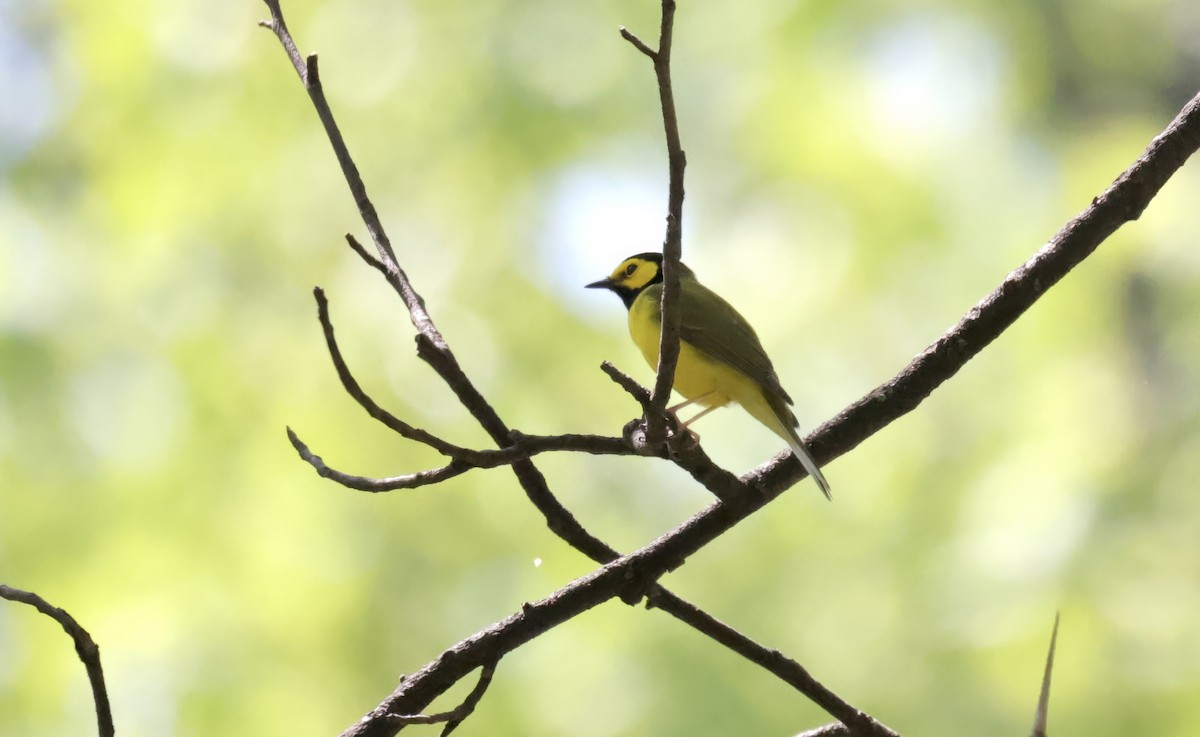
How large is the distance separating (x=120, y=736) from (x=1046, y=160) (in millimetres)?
4693

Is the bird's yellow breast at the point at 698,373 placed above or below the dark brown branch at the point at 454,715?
above

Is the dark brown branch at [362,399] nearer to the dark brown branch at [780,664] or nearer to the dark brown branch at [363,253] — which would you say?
the dark brown branch at [363,253]

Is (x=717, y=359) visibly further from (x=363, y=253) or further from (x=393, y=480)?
(x=393, y=480)

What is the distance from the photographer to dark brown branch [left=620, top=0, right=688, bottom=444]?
1.44m

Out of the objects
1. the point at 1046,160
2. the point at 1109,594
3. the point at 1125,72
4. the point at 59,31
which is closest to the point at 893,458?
the point at 1109,594

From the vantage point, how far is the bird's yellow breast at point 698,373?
306cm

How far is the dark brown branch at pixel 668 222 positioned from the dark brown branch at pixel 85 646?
2.75ft

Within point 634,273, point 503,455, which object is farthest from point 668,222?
point 634,273

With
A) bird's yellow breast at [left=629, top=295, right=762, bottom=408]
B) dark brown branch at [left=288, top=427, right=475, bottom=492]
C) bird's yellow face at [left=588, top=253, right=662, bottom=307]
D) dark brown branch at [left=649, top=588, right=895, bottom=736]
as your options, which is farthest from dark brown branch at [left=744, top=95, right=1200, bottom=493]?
bird's yellow face at [left=588, top=253, right=662, bottom=307]

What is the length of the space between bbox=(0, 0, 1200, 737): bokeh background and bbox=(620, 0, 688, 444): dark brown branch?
9.22ft

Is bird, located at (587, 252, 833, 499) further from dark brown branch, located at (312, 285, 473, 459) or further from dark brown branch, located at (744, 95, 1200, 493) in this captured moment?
dark brown branch, located at (312, 285, 473, 459)

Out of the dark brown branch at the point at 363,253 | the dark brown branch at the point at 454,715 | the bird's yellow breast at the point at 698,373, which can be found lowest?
the dark brown branch at the point at 454,715

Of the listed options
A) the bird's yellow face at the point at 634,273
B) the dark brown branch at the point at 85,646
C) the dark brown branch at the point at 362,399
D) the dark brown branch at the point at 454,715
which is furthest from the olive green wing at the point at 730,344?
the dark brown branch at the point at 85,646

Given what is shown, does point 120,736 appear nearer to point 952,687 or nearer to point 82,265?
point 82,265
